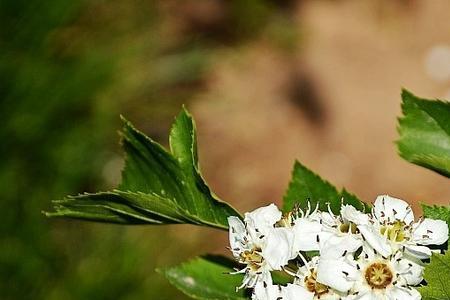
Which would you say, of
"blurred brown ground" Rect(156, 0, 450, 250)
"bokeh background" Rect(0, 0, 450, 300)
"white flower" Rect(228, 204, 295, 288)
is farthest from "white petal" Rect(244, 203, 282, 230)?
"blurred brown ground" Rect(156, 0, 450, 250)

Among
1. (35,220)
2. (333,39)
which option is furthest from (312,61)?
(35,220)

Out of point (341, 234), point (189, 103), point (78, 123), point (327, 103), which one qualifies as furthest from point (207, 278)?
A: point (327, 103)

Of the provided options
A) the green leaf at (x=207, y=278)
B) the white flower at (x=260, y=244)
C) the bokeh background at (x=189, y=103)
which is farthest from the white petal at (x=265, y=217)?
the bokeh background at (x=189, y=103)

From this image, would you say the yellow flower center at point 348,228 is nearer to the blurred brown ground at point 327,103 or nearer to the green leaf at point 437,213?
the green leaf at point 437,213

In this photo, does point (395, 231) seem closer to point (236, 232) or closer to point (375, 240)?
point (375, 240)

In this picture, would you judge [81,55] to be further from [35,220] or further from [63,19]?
[35,220]

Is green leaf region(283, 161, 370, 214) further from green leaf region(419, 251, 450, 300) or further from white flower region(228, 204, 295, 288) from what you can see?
green leaf region(419, 251, 450, 300)
